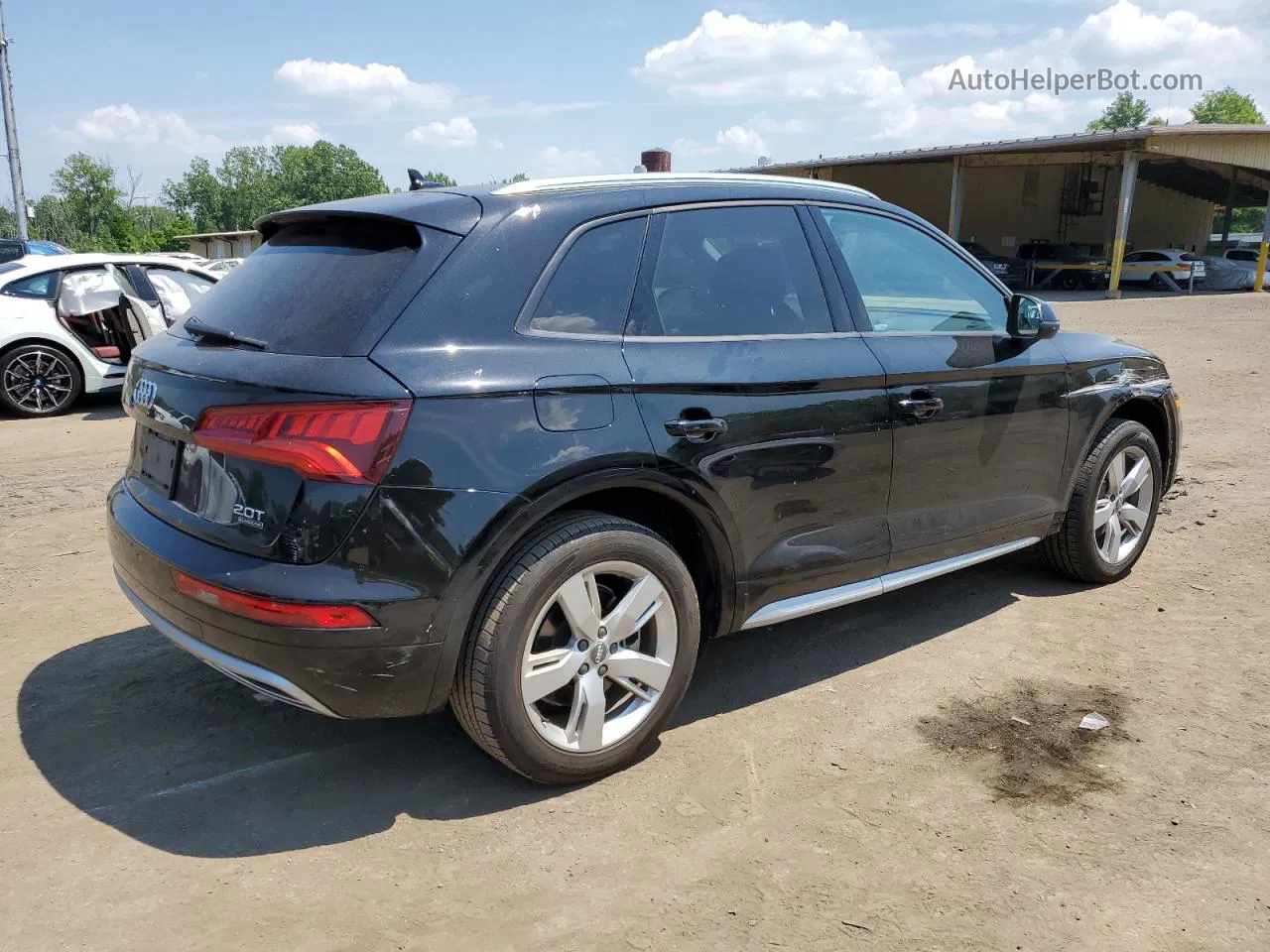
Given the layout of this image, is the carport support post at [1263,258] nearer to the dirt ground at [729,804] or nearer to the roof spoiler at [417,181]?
the dirt ground at [729,804]

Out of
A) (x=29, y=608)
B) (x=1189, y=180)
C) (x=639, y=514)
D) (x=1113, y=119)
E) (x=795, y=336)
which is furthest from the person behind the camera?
(x=1113, y=119)

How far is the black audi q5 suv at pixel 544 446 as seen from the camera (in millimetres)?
2605

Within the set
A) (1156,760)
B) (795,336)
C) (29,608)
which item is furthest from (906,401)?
(29,608)

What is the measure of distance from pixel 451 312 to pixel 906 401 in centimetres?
176

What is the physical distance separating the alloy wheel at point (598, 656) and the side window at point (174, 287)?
788 centimetres

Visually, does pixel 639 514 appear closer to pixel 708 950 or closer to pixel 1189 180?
pixel 708 950

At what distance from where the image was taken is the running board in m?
3.45

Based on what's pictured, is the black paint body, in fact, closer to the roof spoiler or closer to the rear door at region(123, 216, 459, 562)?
the rear door at region(123, 216, 459, 562)

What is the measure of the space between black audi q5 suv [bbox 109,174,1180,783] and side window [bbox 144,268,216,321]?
6.97 meters

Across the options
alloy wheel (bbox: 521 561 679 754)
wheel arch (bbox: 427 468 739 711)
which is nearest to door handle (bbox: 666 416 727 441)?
wheel arch (bbox: 427 468 739 711)

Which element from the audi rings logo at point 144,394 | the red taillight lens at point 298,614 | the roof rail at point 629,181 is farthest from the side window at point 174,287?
the red taillight lens at point 298,614

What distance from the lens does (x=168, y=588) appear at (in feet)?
9.41

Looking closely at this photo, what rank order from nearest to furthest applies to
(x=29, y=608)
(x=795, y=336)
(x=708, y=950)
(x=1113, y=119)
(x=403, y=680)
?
(x=708, y=950) → (x=403, y=680) → (x=795, y=336) → (x=29, y=608) → (x=1113, y=119)

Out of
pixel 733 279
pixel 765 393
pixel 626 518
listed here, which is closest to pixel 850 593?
pixel 765 393
